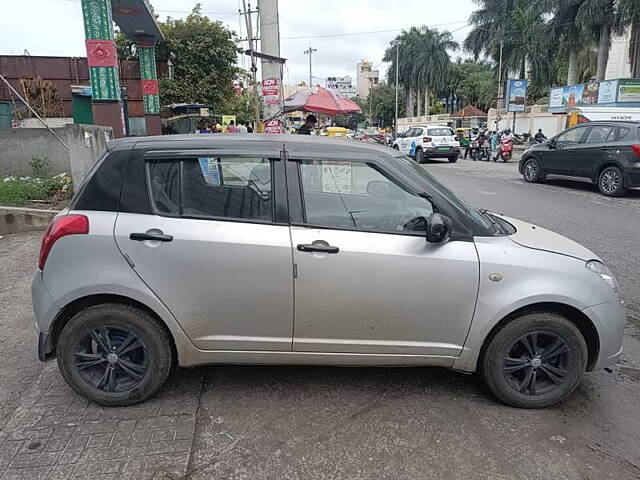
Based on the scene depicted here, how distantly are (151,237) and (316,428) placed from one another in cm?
147

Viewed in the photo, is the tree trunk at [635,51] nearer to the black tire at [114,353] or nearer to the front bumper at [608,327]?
the front bumper at [608,327]

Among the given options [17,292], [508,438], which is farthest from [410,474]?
[17,292]

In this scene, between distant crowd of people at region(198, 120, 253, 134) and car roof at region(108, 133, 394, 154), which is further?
distant crowd of people at region(198, 120, 253, 134)

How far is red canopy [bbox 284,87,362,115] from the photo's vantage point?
10.5m

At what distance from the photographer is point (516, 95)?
32.4 metres

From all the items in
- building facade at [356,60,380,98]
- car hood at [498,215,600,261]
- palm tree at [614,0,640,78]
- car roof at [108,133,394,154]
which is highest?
building facade at [356,60,380,98]

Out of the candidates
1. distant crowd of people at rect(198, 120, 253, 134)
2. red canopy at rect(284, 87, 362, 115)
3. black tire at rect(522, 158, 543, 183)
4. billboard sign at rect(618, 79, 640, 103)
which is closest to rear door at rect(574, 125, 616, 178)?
black tire at rect(522, 158, 543, 183)

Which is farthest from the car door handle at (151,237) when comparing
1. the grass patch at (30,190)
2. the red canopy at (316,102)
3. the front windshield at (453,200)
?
the red canopy at (316,102)

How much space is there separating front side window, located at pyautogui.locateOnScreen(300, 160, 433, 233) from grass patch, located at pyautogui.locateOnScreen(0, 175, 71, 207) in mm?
6998

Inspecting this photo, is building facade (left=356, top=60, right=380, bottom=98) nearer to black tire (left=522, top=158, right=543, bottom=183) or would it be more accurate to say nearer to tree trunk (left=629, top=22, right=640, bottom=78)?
tree trunk (left=629, top=22, right=640, bottom=78)

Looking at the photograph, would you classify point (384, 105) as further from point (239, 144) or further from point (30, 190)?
point (239, 144)

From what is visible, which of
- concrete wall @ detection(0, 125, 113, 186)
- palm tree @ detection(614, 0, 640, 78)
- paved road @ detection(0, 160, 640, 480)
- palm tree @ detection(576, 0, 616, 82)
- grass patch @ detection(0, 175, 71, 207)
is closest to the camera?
paved road @ detection(0, 160, 640, 480)

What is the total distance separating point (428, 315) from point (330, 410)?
0.84m

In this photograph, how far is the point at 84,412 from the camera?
3062 mm
